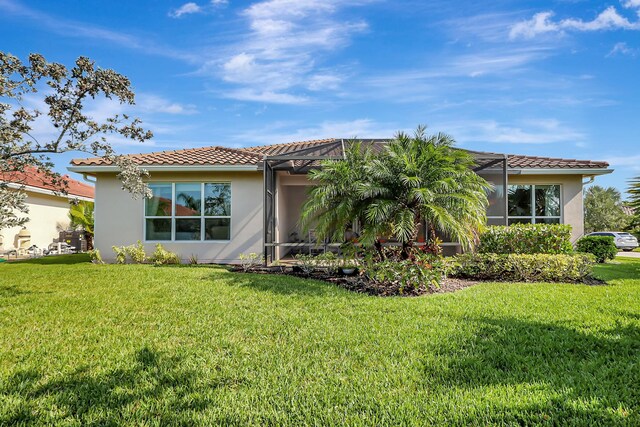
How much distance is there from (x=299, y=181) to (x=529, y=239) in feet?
30.7

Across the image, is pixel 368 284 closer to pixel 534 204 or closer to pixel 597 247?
pixel 534 204

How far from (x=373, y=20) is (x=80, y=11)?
8188mm

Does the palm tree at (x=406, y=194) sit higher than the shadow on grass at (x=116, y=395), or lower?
higher

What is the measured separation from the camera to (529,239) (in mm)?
10516

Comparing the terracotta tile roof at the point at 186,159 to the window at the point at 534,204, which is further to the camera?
the window at the point at 534,204

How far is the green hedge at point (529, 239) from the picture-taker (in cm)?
1044

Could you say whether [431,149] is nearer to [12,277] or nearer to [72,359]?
[72,359]

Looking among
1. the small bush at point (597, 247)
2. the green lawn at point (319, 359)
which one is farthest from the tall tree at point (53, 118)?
the small bush at point (597, 247)

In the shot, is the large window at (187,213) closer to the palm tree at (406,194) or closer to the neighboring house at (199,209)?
the neighboring house at (199,209)

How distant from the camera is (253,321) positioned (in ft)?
18.1

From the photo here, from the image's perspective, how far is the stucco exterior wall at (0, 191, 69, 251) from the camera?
18.3 meters

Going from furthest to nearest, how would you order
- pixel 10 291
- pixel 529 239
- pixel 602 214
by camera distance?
pixel 602 214
pixel 529 239
pixel 10 291

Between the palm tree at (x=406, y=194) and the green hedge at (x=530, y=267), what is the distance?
131cm

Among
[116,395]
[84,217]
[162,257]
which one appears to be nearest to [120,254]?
[162,257]
